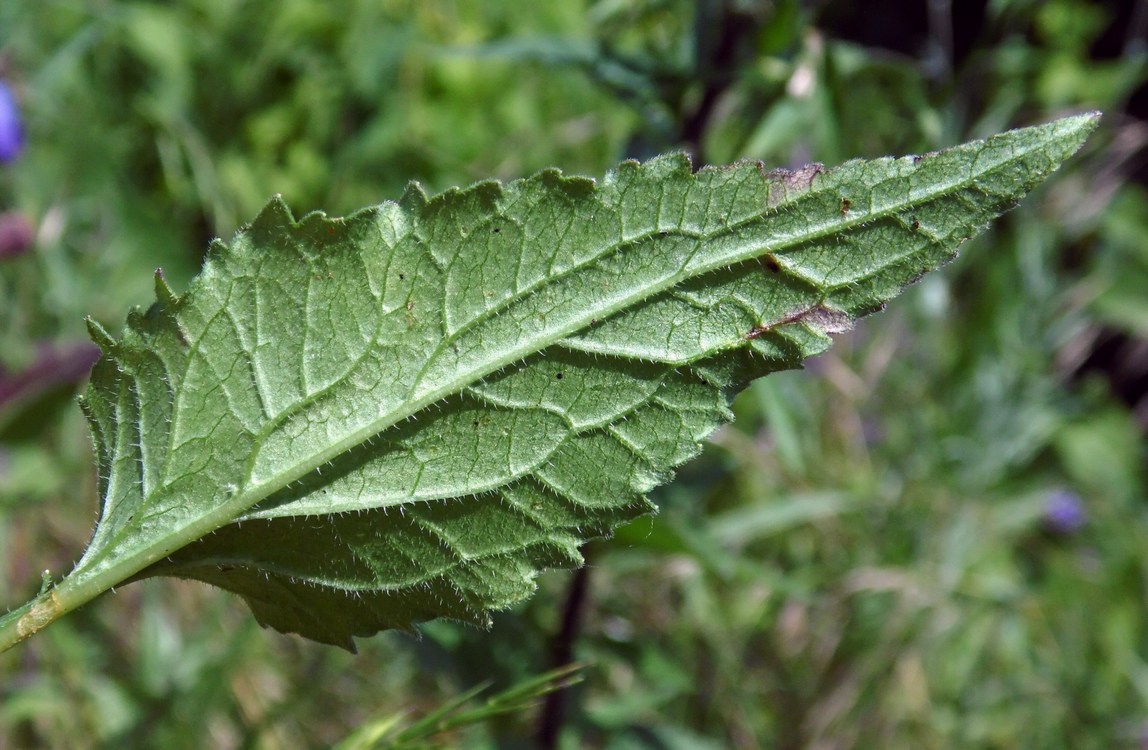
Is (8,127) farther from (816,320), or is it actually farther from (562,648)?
(816,320)

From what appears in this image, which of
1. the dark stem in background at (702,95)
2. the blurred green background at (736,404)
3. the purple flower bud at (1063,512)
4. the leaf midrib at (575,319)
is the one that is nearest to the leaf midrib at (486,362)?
the leaf midrib at (575,319)

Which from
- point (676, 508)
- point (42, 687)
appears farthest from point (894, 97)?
point (42, 687)

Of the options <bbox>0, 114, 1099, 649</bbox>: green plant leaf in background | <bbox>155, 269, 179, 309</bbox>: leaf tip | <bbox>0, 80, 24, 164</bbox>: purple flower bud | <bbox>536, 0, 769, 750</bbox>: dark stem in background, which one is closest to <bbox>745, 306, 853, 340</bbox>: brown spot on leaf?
<bbox>0, 114, 1099, 649</bbox>: green plant leaf in background

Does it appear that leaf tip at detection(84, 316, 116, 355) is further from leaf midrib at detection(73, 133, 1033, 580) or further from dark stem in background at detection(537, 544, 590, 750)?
dark stem in background at detection(537, 544, 590, 750)

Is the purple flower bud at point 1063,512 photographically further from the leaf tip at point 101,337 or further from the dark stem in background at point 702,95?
the leaf tip at point 101,337

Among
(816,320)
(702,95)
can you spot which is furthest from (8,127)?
(816,320)

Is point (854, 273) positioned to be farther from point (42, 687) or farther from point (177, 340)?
point (42, 687)
